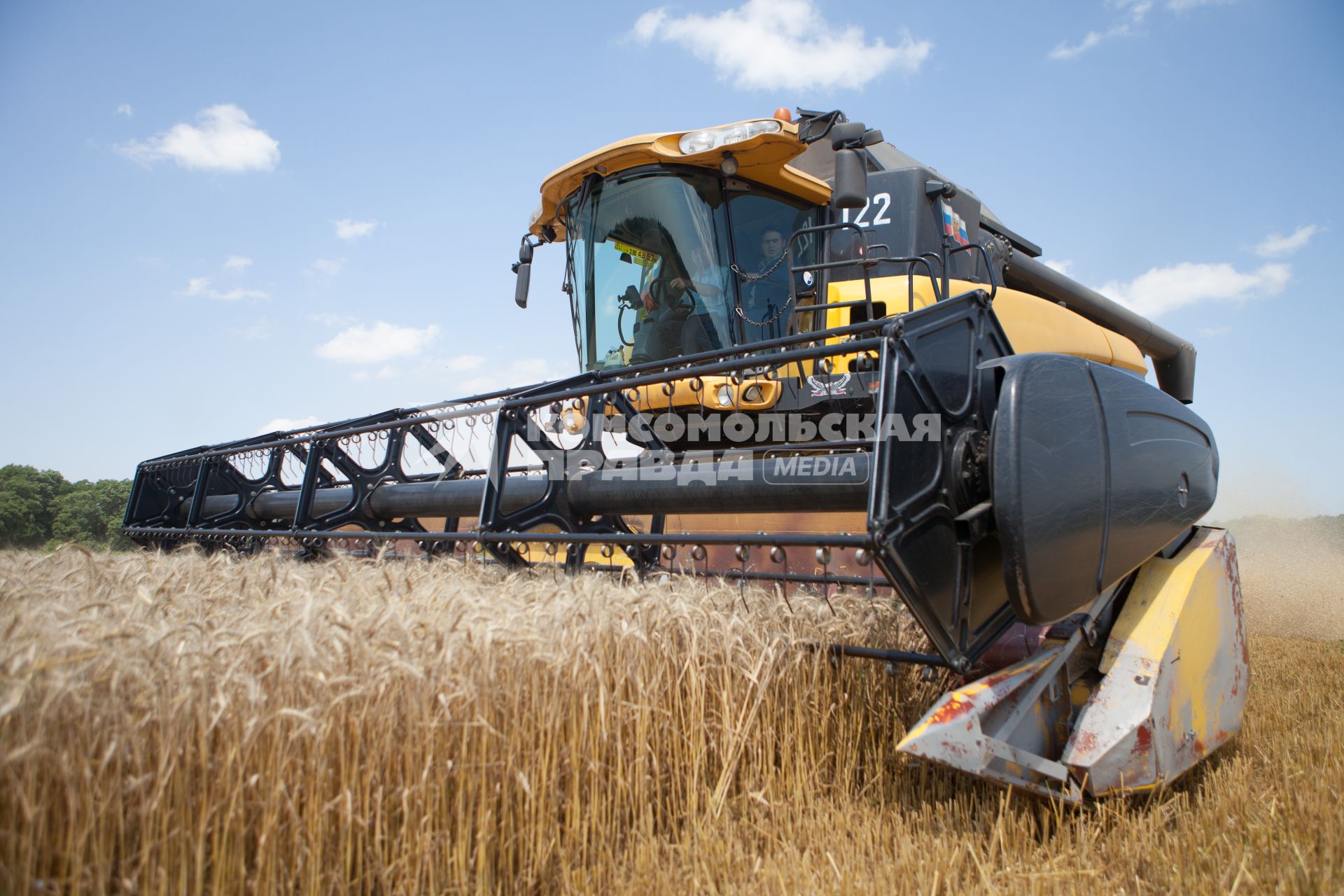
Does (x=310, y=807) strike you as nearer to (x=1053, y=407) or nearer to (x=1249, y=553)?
(x=1053, y=407)

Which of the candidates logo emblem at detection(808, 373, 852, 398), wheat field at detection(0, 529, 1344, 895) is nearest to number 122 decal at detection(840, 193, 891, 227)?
logo emblem at detection(808, 373, 852, 398)

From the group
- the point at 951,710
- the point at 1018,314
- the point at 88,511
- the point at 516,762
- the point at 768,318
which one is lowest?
the point at 516,762

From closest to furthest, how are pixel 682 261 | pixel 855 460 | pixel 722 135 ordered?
pixel 855 460 → pixel 722 135 → pixel 682 261

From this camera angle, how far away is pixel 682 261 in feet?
12.8

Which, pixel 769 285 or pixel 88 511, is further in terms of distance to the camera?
pixel 88 511

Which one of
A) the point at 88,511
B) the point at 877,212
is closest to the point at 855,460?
the point at 877,212

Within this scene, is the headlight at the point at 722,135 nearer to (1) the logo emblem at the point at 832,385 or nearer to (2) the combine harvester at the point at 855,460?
(2) the combine harvester at the point at 855,460

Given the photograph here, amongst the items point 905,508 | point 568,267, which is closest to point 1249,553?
point 568,267

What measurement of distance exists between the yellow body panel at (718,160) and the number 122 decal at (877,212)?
230mm

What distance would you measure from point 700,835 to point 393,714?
2.44 ft

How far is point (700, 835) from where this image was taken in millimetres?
1840

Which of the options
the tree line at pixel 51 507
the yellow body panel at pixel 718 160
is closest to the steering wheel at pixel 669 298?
the yellow body panel at pixel 718 160

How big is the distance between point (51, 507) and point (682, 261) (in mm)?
7803

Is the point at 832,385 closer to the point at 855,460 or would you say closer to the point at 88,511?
the point at 855,460
